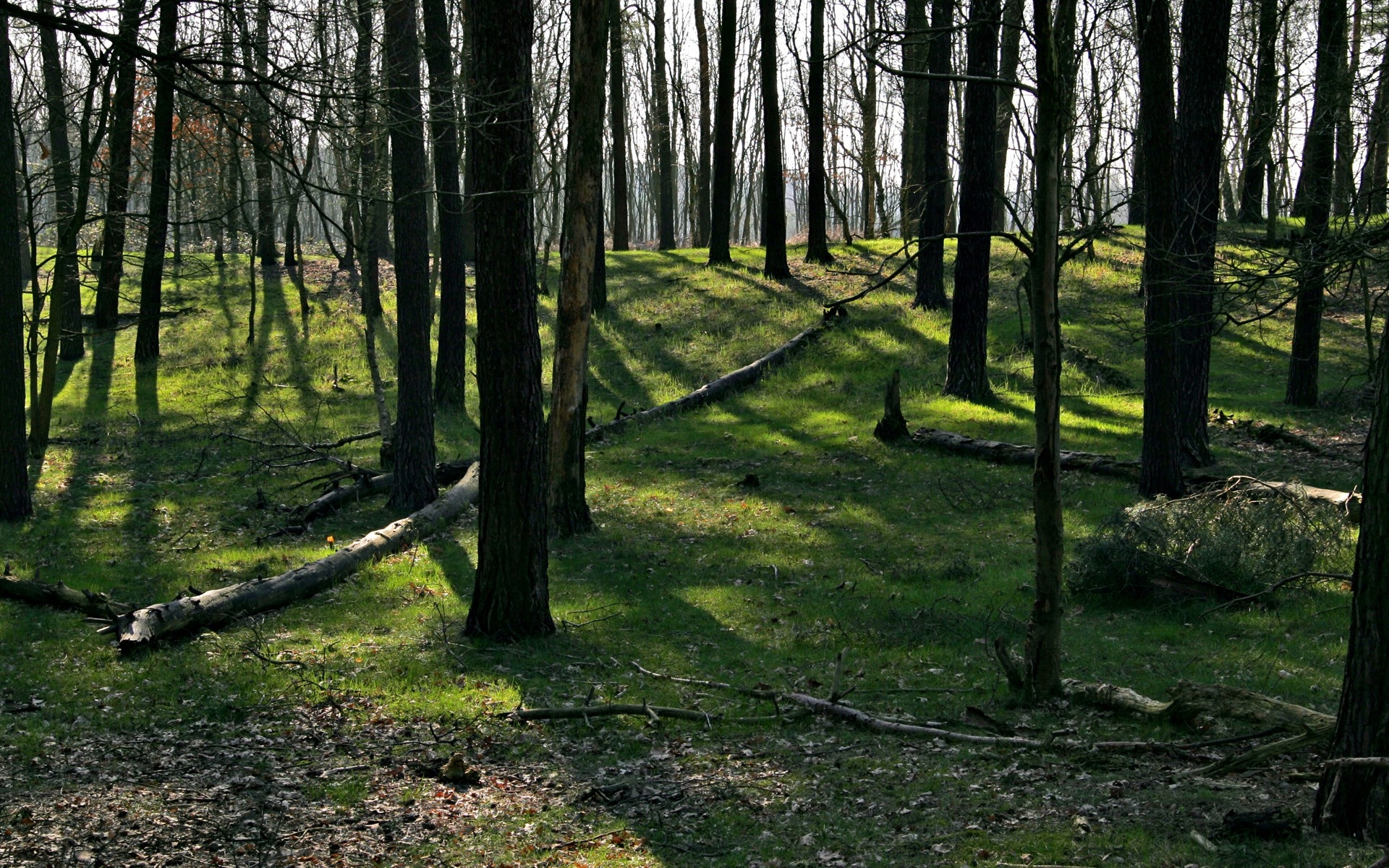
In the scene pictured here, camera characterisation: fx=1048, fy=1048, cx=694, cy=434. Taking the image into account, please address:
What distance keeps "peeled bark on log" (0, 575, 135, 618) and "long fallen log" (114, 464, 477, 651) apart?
2.09ft

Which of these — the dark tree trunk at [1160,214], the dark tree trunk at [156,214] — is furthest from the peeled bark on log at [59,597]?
the dark tree trunk at [1160,214]

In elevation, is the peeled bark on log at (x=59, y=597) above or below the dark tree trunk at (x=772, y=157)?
below

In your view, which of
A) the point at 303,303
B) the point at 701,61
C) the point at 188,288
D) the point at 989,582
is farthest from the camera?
the point at 701,61

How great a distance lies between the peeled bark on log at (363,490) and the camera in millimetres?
14148

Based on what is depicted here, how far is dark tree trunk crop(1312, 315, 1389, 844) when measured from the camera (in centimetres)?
454

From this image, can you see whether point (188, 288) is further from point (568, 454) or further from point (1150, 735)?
point (1150, 735)

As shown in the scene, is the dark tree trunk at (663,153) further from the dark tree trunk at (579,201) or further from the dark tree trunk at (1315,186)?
the dark tree trunk at (579,201)

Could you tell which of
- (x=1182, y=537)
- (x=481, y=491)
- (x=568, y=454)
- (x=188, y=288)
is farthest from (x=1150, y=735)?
(x=188, y=288)

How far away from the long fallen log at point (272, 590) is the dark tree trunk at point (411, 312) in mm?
647

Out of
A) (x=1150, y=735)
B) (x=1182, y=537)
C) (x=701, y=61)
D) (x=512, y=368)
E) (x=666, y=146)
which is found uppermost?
(x=701, y=61)

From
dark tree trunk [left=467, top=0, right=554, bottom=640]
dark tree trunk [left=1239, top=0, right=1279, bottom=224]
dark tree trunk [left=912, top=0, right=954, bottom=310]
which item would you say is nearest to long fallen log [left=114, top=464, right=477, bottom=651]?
dark tree trunk [left=467, top=0, right=554, bottom=640]

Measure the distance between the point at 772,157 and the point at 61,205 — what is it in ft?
52.3

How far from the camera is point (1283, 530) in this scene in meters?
9.50

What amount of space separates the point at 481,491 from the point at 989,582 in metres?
5.03
